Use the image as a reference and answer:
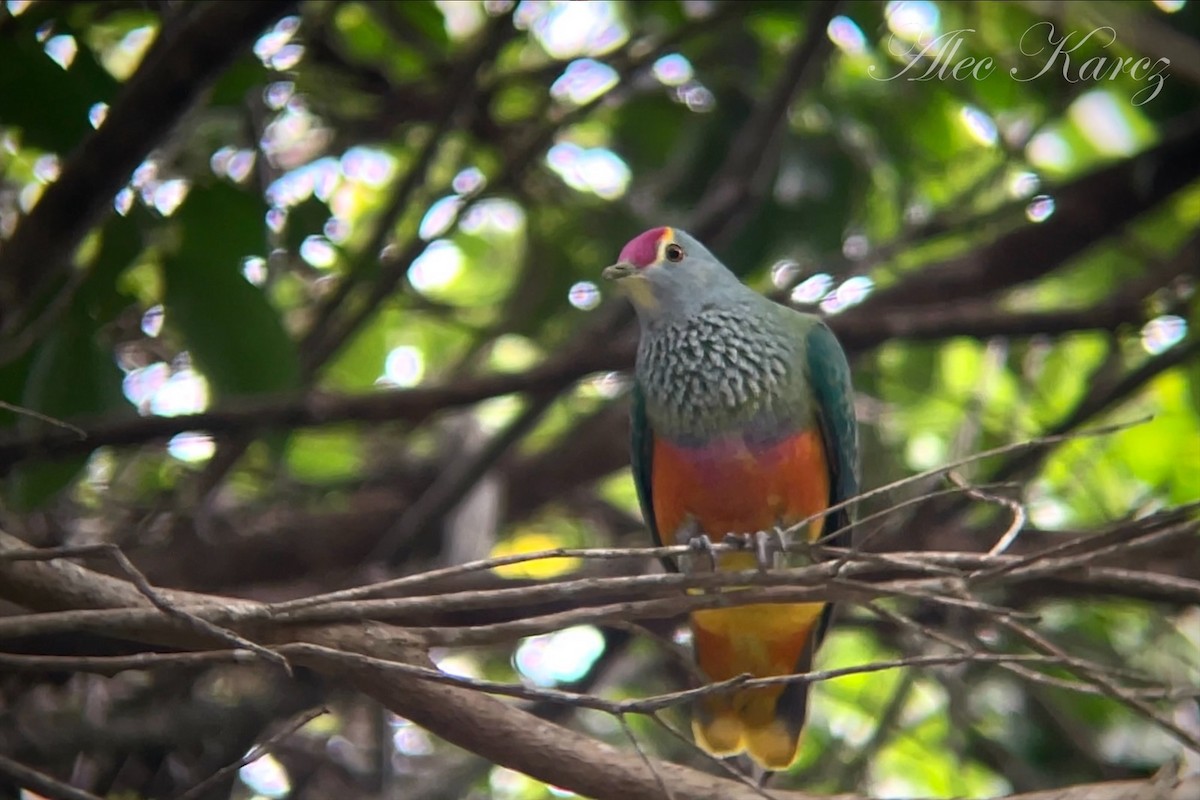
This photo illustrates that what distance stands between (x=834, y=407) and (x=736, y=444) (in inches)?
10.0

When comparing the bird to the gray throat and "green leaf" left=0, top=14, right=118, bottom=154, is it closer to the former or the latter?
the gray throat

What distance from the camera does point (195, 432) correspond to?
2.74 meters

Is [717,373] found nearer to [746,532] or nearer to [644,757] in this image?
[746,532]

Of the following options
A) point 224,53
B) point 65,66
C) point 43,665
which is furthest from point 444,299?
point 43,665

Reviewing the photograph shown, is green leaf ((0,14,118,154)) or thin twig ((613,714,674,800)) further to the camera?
green leaf ((0,14,118,154))

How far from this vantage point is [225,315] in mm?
2506

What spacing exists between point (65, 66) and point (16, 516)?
44.4 inches

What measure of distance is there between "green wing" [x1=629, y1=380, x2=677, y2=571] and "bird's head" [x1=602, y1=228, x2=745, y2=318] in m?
0.18

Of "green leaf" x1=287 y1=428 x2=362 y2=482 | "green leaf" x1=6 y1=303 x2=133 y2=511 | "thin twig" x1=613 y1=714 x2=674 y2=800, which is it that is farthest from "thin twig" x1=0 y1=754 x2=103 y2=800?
"green leaf" x1=287 y1=428 x2=362 y2=482

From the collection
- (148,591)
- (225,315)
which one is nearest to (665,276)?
(225,315)

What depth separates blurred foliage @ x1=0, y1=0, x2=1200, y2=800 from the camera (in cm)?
311

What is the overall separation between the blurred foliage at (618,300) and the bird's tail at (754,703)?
39cm

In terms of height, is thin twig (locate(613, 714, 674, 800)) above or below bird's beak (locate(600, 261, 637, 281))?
below

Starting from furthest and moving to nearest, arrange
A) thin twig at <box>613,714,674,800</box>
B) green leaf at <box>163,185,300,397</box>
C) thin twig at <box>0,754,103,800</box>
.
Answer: green leaf at <box>163,185,300,397</box> → thin twig at <box>613,714,674,800</box> → thin twig at <box>0,754,103,800</box>
